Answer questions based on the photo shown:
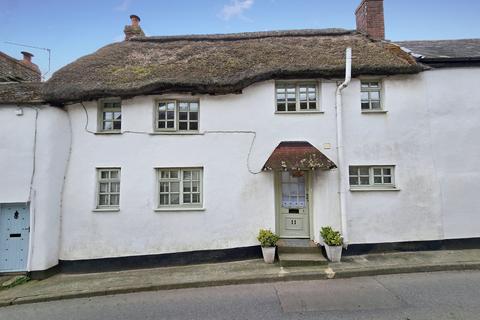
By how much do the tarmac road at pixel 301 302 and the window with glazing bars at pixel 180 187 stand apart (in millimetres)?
2469

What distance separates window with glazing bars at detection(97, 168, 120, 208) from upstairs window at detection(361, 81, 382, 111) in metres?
8.03

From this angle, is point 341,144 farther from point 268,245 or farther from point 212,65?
point 212,65

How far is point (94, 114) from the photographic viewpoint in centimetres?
717

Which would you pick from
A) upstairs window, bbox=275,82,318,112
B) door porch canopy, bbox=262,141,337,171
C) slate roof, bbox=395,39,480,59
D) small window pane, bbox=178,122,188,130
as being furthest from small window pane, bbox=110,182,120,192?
slate roof, bbox=395,39,480,59

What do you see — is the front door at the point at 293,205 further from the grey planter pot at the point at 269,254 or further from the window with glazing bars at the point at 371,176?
the window with glazing bars at the point at 371,176

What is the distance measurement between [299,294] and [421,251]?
458 cm

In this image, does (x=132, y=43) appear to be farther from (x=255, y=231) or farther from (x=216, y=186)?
(x=255, y=231)

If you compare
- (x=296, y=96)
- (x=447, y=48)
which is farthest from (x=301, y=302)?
(x=447, y=48)

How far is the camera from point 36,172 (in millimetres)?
6605

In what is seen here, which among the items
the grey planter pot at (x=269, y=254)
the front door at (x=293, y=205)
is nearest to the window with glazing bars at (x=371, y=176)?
the front door at (x=293, y=205)

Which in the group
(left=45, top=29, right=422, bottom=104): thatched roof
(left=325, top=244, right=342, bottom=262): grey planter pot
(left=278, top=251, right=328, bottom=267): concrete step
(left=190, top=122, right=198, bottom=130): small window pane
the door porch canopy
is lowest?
(left=278, top=251, right=328, bottom=267): concrete step

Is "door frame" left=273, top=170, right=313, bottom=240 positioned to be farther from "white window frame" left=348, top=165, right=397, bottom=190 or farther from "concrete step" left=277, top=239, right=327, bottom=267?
"white window frame" left=348, top=165, right=397, bottom=190

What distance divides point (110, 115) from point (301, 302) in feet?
24.1

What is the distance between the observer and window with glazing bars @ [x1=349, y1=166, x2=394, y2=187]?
7.28 metres
